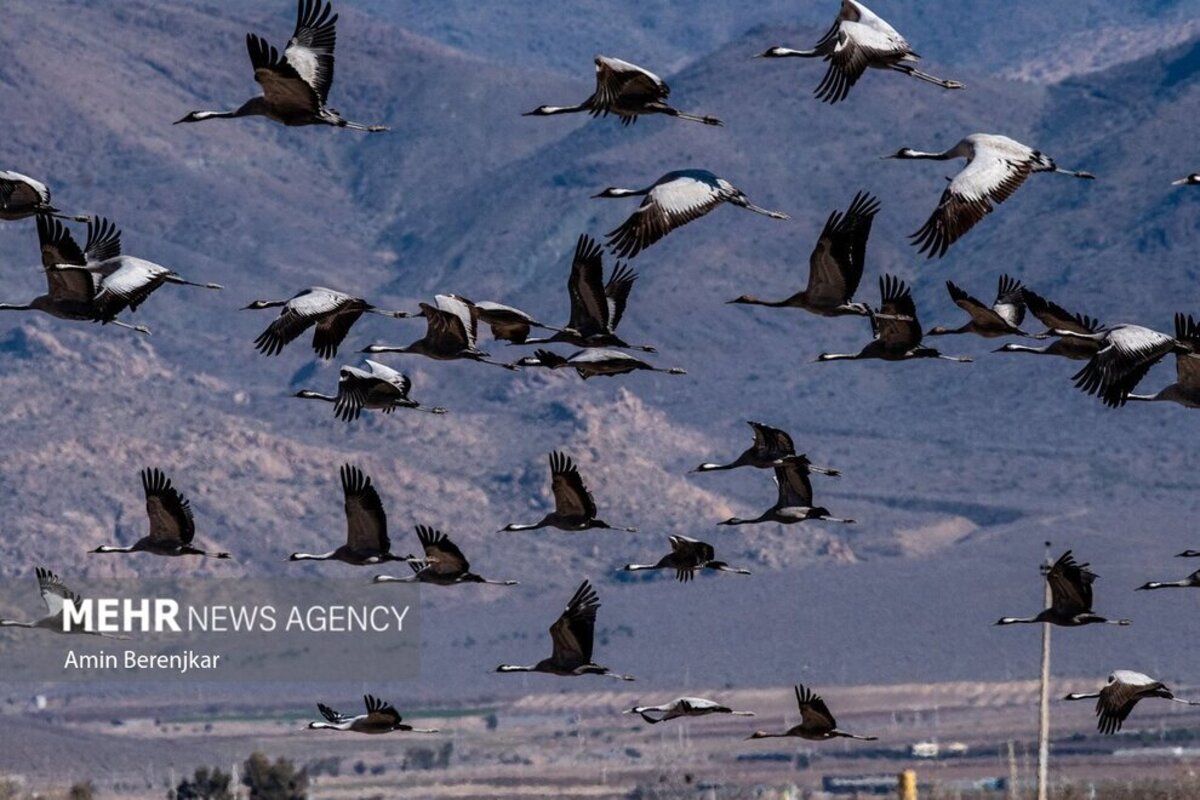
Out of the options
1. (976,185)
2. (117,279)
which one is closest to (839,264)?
(976,185)

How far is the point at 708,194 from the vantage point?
35.2m

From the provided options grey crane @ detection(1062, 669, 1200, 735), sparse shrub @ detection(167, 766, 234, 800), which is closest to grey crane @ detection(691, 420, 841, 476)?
grey crane @ detection(1062, 669, 1200, 735)

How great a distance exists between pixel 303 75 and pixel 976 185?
822cm

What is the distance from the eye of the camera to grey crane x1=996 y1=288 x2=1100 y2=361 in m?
36.0

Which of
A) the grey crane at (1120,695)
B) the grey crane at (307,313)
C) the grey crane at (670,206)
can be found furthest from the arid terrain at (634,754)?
the grey crane at (670,206)

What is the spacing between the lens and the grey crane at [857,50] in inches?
1334

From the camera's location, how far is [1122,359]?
33031mm

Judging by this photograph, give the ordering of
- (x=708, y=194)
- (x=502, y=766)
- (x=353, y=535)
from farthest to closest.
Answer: (x=502, y=766) < (x=353, y=535) < (x=708, y=194)

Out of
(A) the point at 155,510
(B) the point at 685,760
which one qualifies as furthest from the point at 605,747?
(A) the point at 155,510

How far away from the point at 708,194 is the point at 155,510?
9.64 metres

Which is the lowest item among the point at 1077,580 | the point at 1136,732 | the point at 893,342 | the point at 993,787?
the point at 1077,580

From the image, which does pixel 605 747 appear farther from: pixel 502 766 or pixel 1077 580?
pixel 1077 580

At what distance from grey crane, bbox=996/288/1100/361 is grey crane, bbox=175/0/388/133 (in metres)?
7.74

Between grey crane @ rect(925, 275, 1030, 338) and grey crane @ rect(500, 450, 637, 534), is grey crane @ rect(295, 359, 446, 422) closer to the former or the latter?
grey crane @ rect(500, 450, 637, 534)
